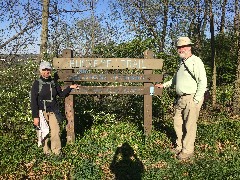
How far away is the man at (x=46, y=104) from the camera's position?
17.6 feet

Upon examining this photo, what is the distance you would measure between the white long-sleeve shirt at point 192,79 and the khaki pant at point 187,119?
15 cm

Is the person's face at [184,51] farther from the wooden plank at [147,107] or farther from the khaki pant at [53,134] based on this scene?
the khaki pant at [53,134]

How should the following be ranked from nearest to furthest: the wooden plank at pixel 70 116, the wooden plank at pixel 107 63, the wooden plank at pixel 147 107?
the wooden plank at pixel 107 63 < the wooden plank at pixel 147 107 < the wooden plank at pixel 70 116

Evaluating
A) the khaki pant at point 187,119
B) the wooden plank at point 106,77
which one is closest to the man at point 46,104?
the wooden plank at point 106,77

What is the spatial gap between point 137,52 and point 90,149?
3.27m

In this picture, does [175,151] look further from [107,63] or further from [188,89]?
[107,63]

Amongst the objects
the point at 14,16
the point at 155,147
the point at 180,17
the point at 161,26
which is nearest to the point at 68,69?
the point at 155,147

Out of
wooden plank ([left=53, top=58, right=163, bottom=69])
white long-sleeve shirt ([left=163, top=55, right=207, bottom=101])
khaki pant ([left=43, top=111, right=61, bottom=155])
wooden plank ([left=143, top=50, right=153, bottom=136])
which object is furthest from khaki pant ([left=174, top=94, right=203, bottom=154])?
khaki pant ([left=43, top=111, right=61, bottom=155])

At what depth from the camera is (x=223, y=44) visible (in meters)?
15.7

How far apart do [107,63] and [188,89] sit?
182 cm

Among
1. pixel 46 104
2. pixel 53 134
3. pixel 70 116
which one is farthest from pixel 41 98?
pixel 70 116

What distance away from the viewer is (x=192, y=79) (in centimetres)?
534

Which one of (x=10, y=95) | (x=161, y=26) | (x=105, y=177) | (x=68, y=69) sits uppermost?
(x=161, y=26)

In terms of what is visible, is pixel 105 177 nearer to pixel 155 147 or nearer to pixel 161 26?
pixel 155 147
